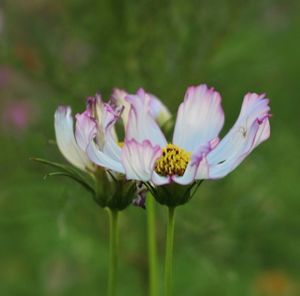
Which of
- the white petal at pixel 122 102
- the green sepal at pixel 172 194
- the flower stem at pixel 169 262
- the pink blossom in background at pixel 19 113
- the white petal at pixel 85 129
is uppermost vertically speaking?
the pink blossom in background at pixel 19 113

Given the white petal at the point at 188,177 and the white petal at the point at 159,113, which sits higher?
the white petal at the point at 159,113

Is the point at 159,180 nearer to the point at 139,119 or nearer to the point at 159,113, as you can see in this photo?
the point at 139,119

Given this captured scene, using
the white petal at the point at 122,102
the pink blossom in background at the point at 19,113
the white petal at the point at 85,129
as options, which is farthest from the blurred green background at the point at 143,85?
the white petal at the point at 85,129

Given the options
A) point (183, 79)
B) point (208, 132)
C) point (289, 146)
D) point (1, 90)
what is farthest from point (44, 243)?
point (208, 132)

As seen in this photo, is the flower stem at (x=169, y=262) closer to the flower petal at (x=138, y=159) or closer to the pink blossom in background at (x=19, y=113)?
the flower petal at (x=138, y=159)

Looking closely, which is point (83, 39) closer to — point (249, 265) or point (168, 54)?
point (168, 54)

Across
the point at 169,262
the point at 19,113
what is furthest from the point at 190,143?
the point at 19,113
